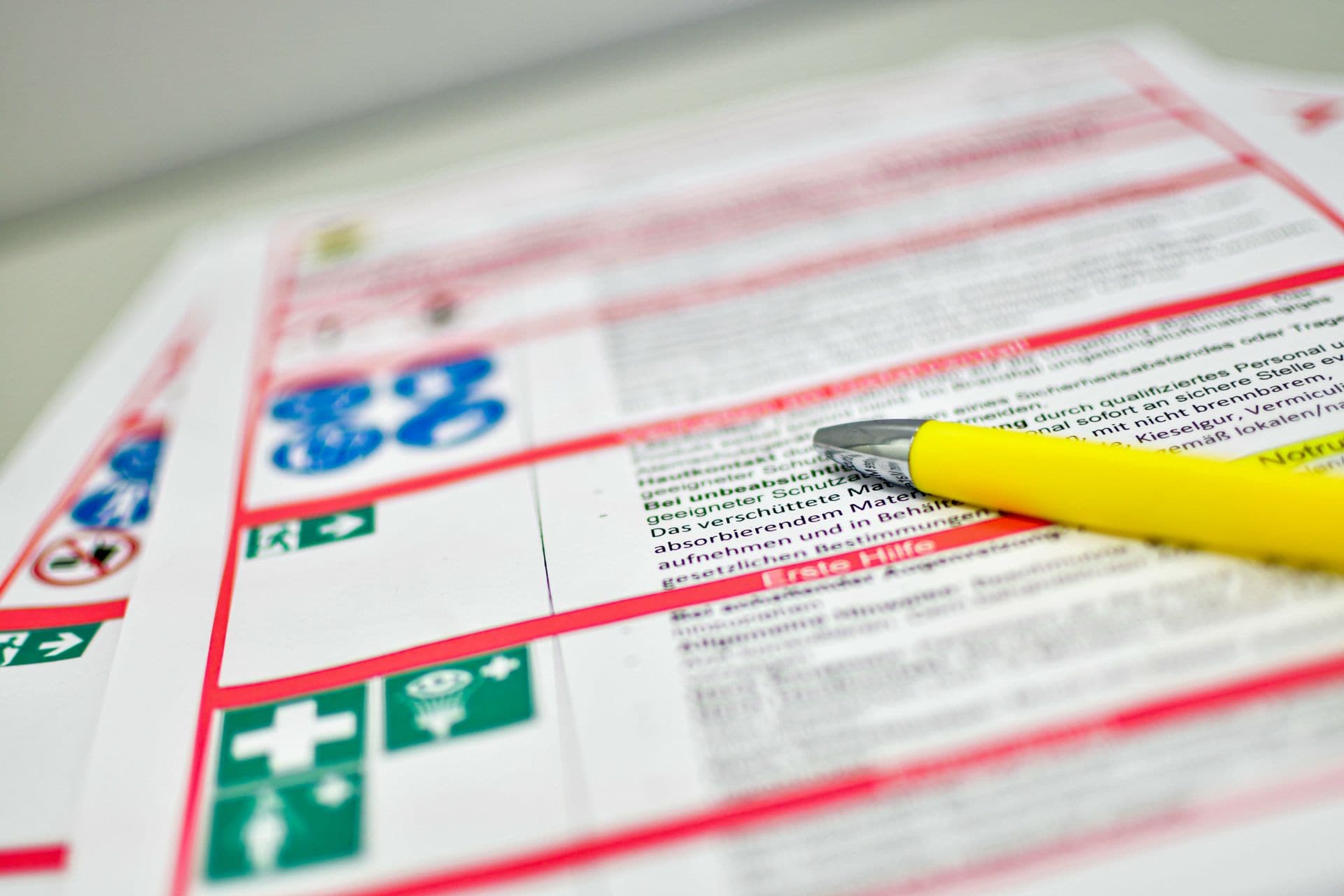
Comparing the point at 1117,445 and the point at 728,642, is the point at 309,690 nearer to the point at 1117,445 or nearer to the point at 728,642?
the point at 728,642

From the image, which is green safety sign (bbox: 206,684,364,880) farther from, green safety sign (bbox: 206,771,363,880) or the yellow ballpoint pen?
the yellow ballpoint pen

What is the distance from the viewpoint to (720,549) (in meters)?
0.35

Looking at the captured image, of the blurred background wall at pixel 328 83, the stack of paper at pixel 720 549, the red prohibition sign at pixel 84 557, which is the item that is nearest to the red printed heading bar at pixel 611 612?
the stack of paper at pixel 720 549

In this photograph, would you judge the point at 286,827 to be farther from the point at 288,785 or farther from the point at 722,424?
the point at 722,424

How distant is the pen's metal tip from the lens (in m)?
0.36

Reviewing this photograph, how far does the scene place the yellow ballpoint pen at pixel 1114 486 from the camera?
0.30m

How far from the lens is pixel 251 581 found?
383 mm

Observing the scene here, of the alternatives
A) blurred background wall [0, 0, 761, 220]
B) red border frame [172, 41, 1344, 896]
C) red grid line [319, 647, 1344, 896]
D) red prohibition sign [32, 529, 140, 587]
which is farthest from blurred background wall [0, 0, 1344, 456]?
red grid line [319, 647, 1344, 896]

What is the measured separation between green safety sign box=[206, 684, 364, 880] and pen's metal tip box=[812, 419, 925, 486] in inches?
7.0

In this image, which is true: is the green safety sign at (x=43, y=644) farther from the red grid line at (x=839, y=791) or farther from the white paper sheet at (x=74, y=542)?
the red grid line at (x=839, y=791)

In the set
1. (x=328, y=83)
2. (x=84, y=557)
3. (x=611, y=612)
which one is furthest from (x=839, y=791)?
(x=328, y=83)

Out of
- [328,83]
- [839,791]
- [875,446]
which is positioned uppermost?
[328,83]

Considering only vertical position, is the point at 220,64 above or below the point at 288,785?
above

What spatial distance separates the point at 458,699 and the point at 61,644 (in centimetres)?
17
